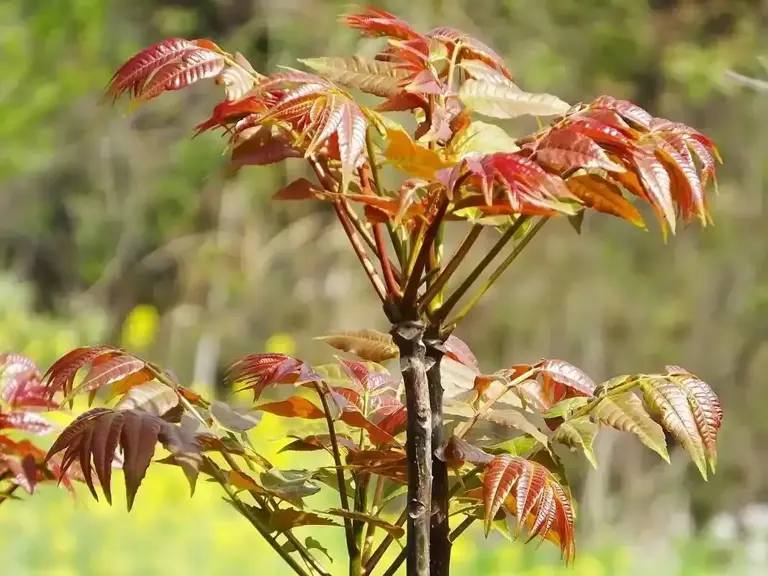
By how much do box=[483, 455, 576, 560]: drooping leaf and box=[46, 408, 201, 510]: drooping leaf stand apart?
164 mm

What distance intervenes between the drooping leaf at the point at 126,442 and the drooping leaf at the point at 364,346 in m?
0.14

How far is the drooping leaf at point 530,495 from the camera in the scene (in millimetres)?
485

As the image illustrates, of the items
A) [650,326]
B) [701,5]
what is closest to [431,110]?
[650,326]

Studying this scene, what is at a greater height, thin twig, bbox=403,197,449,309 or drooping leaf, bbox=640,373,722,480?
thin twig, bbox=403,197,449,309

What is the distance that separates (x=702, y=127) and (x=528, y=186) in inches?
137

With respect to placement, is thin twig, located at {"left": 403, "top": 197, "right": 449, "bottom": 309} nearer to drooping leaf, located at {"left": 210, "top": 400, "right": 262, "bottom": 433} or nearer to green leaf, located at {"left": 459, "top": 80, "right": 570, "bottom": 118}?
green leaf, located at {"left": 459, "top": 80, "right": 570, "bottom": 118}

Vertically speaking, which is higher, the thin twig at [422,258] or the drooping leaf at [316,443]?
the thin twig at [422,258]

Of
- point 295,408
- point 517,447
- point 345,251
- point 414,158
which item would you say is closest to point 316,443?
point 295,408

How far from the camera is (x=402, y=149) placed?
0.46m

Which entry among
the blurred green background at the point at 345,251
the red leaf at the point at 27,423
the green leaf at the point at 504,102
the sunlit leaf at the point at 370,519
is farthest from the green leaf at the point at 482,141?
the blurred green background at the point at 345,251

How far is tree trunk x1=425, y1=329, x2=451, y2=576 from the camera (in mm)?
555

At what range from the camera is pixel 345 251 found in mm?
4023

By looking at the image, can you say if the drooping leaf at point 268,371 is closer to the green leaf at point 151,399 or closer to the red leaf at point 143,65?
the green leaf at point 151,399

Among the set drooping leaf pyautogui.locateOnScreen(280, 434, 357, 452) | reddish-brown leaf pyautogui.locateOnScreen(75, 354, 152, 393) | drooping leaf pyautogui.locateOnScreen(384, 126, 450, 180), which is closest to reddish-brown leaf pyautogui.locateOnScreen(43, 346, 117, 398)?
reddish-brown leaf pyautogui.locateOnScreen(75, 354, 152, 393)
